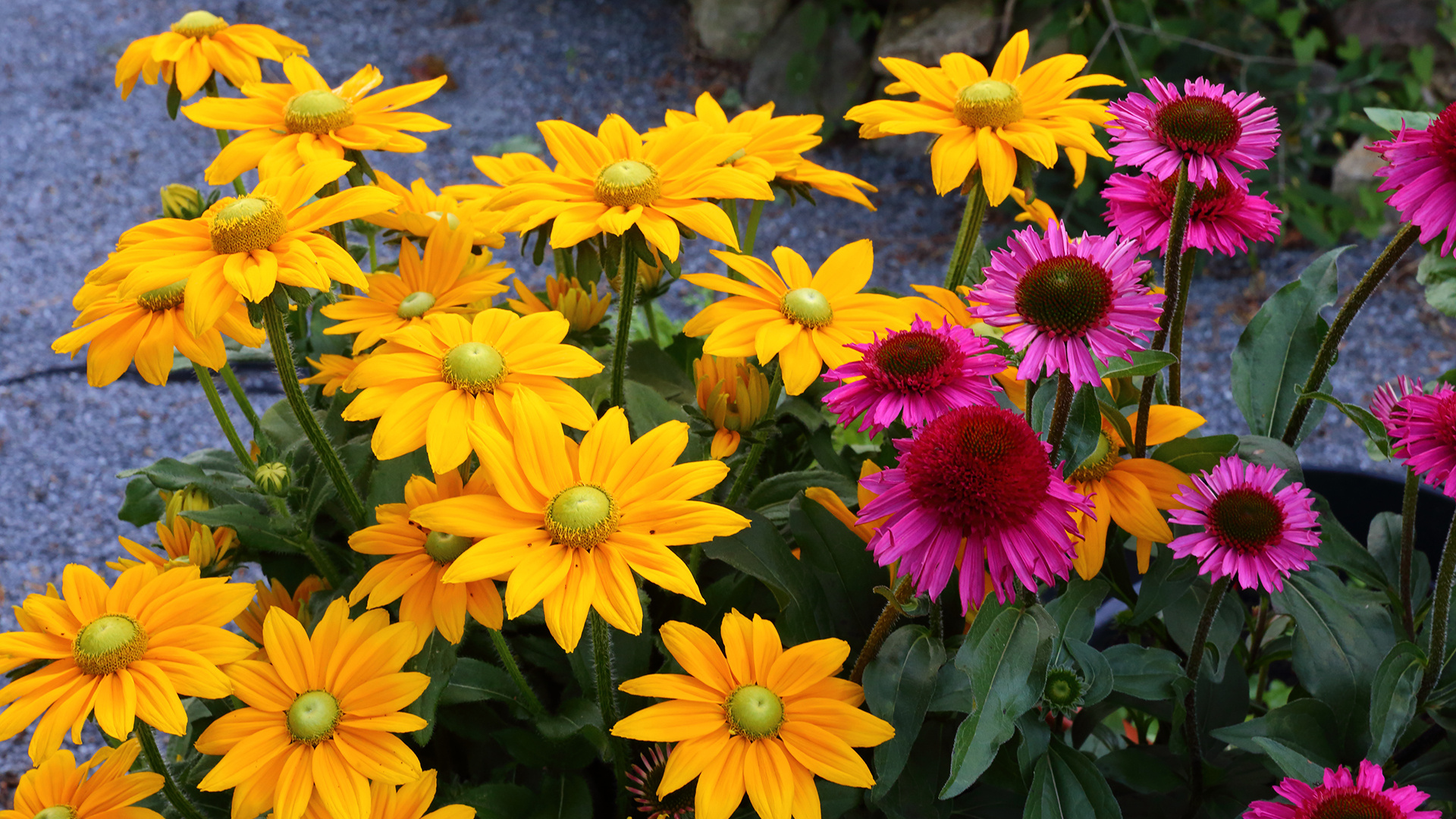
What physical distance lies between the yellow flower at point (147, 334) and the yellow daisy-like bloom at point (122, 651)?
0.52 feet

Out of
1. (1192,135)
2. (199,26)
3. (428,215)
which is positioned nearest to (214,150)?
(199,26)

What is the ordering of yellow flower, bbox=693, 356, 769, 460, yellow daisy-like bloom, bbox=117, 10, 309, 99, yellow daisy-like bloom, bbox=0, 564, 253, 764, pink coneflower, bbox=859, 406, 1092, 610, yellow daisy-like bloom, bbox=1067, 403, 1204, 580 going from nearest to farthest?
pink coneflower, bbox=859, 406, 1092, 610
yellow daisy-like bloom, bbox=0, 564, 253, 764
yellow daisy-like bloom, bbox=1067, 403, 1204, 580
yellow flower, bbox=693, 356, 769, 460
yellow daisy-like bloom, bbox=117, 10, 309, 99

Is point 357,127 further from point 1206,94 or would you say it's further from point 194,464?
point 1206,94

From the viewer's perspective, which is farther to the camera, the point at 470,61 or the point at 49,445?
the point at 470,61

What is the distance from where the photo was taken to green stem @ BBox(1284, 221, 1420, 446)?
2.66 ft

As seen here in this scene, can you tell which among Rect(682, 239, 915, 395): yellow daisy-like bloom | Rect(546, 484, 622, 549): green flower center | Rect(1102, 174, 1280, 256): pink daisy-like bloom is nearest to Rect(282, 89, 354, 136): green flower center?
Rect(682, 239, 915, 395): yellow daisy-like bloom

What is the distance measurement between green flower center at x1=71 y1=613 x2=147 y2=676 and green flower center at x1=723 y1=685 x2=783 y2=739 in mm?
429

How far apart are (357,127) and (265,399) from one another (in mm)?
1806

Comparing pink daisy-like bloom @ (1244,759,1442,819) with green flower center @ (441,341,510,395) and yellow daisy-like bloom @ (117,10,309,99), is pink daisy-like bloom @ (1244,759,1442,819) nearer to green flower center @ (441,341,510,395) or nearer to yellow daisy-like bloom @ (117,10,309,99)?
green flower center @ (441,341,510,395)

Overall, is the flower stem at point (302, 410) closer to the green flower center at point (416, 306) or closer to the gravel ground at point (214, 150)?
the green flower center at point (416, 306)

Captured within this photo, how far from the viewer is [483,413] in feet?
2.60

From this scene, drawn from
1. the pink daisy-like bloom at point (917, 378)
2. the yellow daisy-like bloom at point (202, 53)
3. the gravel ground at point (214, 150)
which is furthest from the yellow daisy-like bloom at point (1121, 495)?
the gravel ground at point (214, 150)

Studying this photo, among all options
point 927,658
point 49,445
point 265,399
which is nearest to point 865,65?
point 265,399

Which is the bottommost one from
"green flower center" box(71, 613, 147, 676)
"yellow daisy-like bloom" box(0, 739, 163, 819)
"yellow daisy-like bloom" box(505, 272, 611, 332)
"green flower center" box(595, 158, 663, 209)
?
"yellow daisy-like bloom" box(0, 739, 163, 819)
